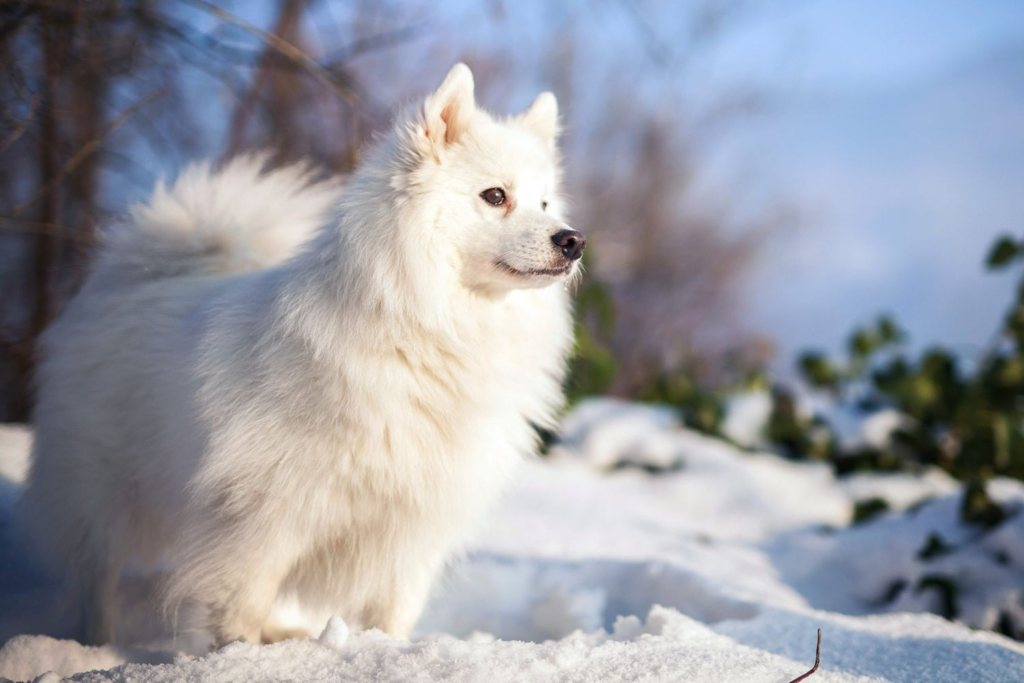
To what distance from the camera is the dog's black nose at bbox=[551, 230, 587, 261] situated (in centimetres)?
221

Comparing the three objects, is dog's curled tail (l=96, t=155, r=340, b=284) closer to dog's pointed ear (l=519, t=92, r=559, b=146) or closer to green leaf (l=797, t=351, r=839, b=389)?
dog's pointed ear (l=519, t=92, r=559, b=146)

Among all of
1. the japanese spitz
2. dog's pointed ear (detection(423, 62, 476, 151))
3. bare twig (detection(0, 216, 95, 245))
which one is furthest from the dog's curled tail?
dog's pointed ear (detection(423, 62, 476, 151))

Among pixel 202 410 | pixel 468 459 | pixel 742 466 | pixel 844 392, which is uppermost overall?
pixel 844 392

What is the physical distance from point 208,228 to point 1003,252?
13.4ft

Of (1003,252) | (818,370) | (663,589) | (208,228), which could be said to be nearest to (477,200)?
(208,228)

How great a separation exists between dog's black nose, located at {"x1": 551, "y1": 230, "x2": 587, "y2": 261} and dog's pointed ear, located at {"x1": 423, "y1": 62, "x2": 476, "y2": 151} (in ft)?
1.51

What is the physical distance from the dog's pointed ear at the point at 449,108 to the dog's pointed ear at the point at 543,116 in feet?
1.38

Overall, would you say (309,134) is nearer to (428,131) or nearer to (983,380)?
(428,131)

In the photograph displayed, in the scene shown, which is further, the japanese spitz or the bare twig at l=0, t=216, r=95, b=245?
the bare twig at l=0, t=216, r=95, b=245

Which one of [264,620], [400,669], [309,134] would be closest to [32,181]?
[309,134]

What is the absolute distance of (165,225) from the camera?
8.85ft

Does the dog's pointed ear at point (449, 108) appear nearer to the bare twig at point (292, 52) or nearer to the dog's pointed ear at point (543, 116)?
the dog's pointed ear at point (543, 116)

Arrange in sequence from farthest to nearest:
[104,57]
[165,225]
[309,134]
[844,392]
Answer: [309,134]
[844,392]
[104,57]
[165,225]

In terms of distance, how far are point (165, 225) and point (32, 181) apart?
3484 mm
